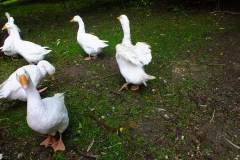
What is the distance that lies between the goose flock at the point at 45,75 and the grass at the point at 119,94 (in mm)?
267

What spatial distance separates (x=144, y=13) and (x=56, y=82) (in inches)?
192

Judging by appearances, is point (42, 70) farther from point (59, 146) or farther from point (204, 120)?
point (204, 120)

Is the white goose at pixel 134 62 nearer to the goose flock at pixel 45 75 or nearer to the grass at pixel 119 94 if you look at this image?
the goose flock at pixel 45 75

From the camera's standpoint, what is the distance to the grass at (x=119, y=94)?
469 cm

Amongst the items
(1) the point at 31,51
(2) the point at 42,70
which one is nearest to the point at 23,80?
(2) the point at 42,70

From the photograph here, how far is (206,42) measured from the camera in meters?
7.74

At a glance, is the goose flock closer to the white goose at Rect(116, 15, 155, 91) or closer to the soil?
the white goose at Rect(116, 15, 155, 91)

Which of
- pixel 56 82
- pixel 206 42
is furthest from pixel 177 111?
pixel 206 42

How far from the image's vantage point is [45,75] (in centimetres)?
579

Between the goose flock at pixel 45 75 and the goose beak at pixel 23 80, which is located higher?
the goose beak at pixel 23 80

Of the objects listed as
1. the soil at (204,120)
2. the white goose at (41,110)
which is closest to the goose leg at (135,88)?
Result: the soil at (204,120)

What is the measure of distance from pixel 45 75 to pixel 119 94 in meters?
1.28

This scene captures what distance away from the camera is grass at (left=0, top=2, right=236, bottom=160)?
4.69 meters

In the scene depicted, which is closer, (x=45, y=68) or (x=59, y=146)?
(x=59, y=146)
